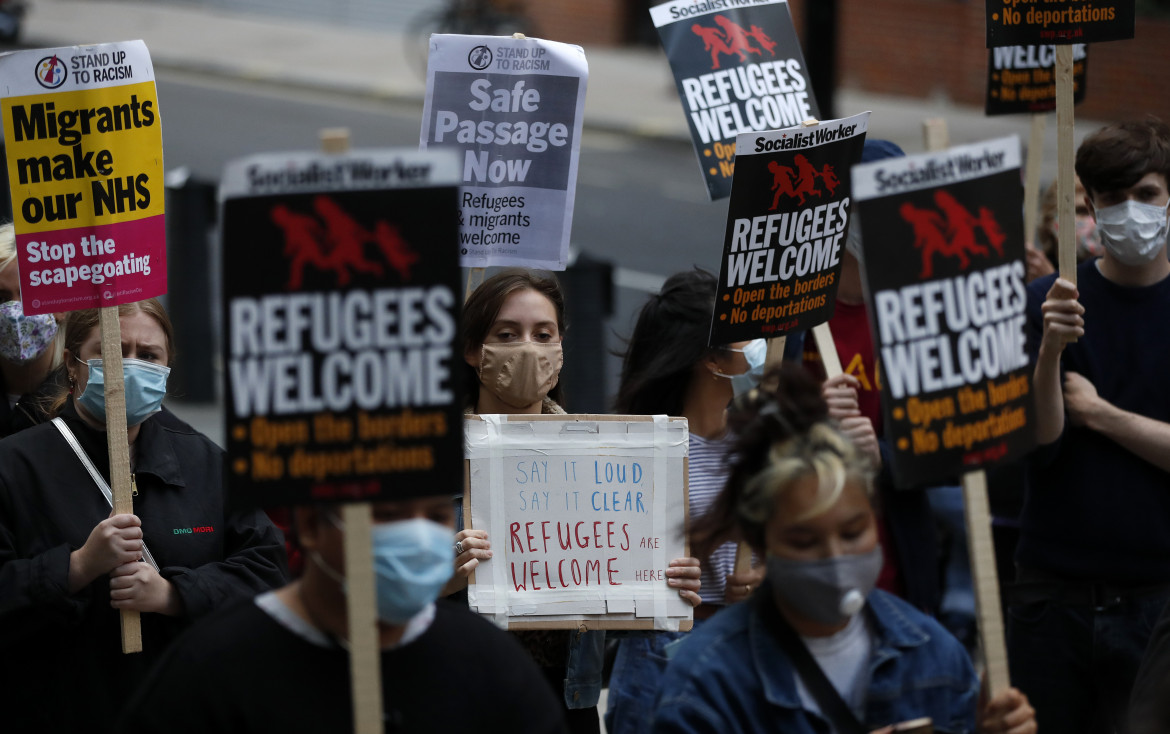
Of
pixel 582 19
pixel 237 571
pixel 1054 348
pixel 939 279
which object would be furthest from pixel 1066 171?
pixel 582 19

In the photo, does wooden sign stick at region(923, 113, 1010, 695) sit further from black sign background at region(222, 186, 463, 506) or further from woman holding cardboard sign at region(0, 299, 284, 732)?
woman holding cardboard sign at region(0, 299, 284, 732)

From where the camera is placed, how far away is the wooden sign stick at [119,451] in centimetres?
365

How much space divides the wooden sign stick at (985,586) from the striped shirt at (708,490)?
3.45ft

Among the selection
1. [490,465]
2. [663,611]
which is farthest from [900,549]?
[490,465]

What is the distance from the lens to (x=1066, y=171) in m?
4.17

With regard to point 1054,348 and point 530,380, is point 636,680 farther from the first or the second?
point 1054,348

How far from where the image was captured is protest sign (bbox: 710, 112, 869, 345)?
13.1 ft

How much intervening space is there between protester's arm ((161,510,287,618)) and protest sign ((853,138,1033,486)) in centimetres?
157

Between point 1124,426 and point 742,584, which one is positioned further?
point 1124,426

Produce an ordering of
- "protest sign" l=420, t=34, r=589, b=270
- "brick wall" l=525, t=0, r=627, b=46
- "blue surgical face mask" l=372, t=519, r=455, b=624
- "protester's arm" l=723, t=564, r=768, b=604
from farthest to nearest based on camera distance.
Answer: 1. "brick wall" l=525, t=0, r=627, b=46
2. "protest sign" l=420, t=34, r=589, b=270
3. "protester's arm" l=723, t=564, r=768, b=604
4. "blue surgical face mask" l=372, t=519, r=455, b=624

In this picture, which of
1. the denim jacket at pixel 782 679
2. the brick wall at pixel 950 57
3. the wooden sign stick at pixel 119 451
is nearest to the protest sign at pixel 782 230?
the denim jacket at pixel 782 679

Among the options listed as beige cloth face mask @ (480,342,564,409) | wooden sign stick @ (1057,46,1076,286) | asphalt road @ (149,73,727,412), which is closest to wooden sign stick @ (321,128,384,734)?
beige cloth face mask @ (480,342,564,409)

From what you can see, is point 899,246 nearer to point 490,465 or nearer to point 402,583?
point 402,583

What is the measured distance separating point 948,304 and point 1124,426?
1463mm
